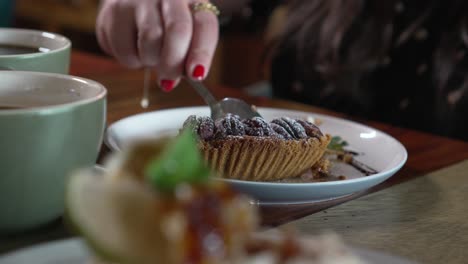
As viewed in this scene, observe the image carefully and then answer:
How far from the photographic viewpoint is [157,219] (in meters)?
0.39

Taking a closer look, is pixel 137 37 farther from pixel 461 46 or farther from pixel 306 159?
pixel 461 46

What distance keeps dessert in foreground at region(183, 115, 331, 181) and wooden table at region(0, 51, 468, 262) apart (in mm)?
56

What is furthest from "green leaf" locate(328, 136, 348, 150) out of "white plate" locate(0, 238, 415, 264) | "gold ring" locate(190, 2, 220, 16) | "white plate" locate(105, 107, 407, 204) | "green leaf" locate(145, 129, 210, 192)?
"green leaf" locate(145, 129, 210, 192)

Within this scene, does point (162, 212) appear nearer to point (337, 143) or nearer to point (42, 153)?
point (42, 153)

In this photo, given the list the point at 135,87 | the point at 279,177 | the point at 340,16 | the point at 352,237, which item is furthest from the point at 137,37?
the point at 340,16

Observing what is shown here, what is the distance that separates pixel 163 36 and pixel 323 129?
22cm

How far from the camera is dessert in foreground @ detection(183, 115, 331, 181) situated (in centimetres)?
75

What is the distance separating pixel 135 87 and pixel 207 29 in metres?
0.25

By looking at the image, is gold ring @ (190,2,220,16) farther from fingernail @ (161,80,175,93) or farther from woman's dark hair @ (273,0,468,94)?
woman's dark hair @ (273,0,468,94)

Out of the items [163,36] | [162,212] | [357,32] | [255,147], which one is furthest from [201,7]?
[162,212]

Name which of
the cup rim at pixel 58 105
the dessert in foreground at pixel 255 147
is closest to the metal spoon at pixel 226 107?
the dessert in foreground at pixel 255 147

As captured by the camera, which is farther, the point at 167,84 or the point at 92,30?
the point at 92,30

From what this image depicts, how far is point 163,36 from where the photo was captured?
0.95m

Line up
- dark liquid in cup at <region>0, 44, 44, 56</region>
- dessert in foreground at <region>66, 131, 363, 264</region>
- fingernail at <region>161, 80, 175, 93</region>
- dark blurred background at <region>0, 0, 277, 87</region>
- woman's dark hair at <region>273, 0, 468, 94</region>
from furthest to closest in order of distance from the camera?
dark blurred background at <region>0, 0, 277, 87</region>, woman's dark hair at <region>273, 0, 468, 94</region>, fingernail at <region>161, 80, 175, 93</region>, dark liquid in cup at <region>0, 44, 44, 56</region>, dessert in foreground at <region>66, 131, 363, 264</region>
